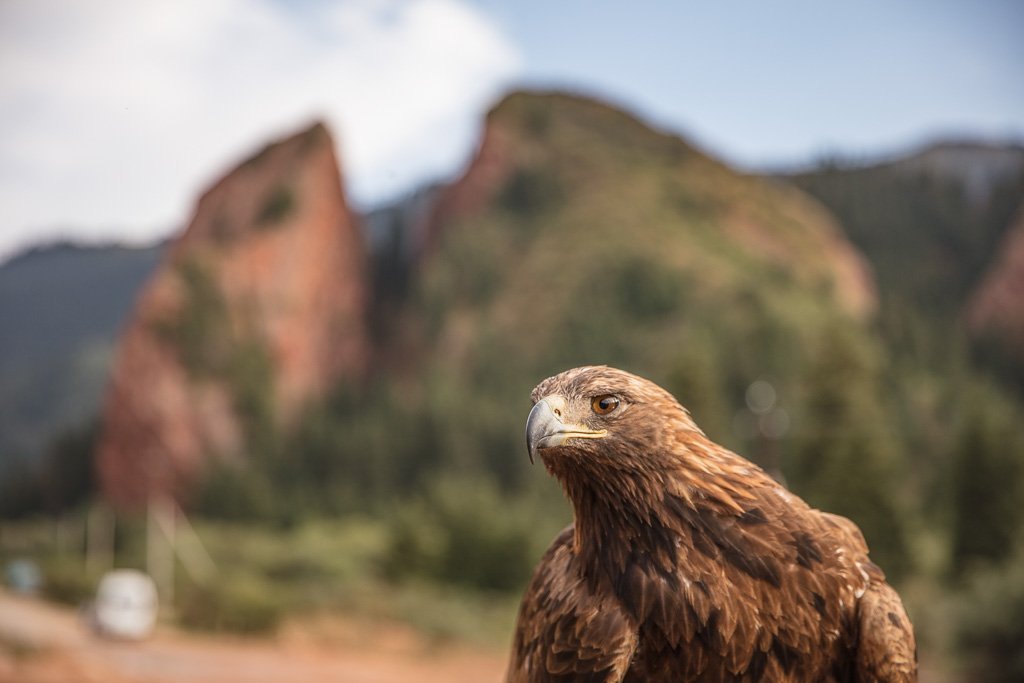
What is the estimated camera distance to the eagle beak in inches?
91.0

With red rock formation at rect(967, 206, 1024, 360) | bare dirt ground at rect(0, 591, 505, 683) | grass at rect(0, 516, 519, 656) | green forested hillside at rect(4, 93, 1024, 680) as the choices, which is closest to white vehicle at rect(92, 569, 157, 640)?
A: bare dirt ground at rect(0, 591, 505, 683)

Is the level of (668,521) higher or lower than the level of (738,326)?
lower

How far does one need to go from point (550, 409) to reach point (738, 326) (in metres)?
30.8

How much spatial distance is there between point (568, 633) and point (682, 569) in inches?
12.9

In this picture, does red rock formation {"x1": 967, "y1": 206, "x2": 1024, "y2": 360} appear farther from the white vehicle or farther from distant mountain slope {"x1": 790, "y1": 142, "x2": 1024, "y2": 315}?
the white vehicle

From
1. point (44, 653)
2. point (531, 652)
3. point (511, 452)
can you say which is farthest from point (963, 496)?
point (531, 652)

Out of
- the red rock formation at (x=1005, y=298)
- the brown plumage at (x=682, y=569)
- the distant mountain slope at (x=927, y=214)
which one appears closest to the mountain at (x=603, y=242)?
the distant mountain slope at (x=927, y=214)

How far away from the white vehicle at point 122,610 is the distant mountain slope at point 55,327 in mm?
4377

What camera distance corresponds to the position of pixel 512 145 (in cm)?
3856

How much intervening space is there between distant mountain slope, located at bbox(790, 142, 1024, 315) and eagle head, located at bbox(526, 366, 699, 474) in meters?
31.1

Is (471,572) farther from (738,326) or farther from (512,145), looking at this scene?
(512,145)

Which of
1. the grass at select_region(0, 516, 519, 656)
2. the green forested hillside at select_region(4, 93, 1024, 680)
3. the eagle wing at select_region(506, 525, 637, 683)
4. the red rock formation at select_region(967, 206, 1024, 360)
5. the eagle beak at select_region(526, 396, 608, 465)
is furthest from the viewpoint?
the red rock formation at select_region(967, 206, 1024, 360)

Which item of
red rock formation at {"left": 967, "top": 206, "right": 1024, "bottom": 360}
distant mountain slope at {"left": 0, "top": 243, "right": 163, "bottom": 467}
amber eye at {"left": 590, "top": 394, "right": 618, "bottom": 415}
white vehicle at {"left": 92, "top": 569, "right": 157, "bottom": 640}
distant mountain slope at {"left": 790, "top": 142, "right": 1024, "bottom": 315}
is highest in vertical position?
distant mountain slope at {"left": 790, "top": 142, "right": 1024, "bottom": 315}

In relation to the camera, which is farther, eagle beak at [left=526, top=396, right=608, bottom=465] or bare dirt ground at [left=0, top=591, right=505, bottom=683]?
bare dirt ground at [left=0, top=591, right=505, bottom=683]
